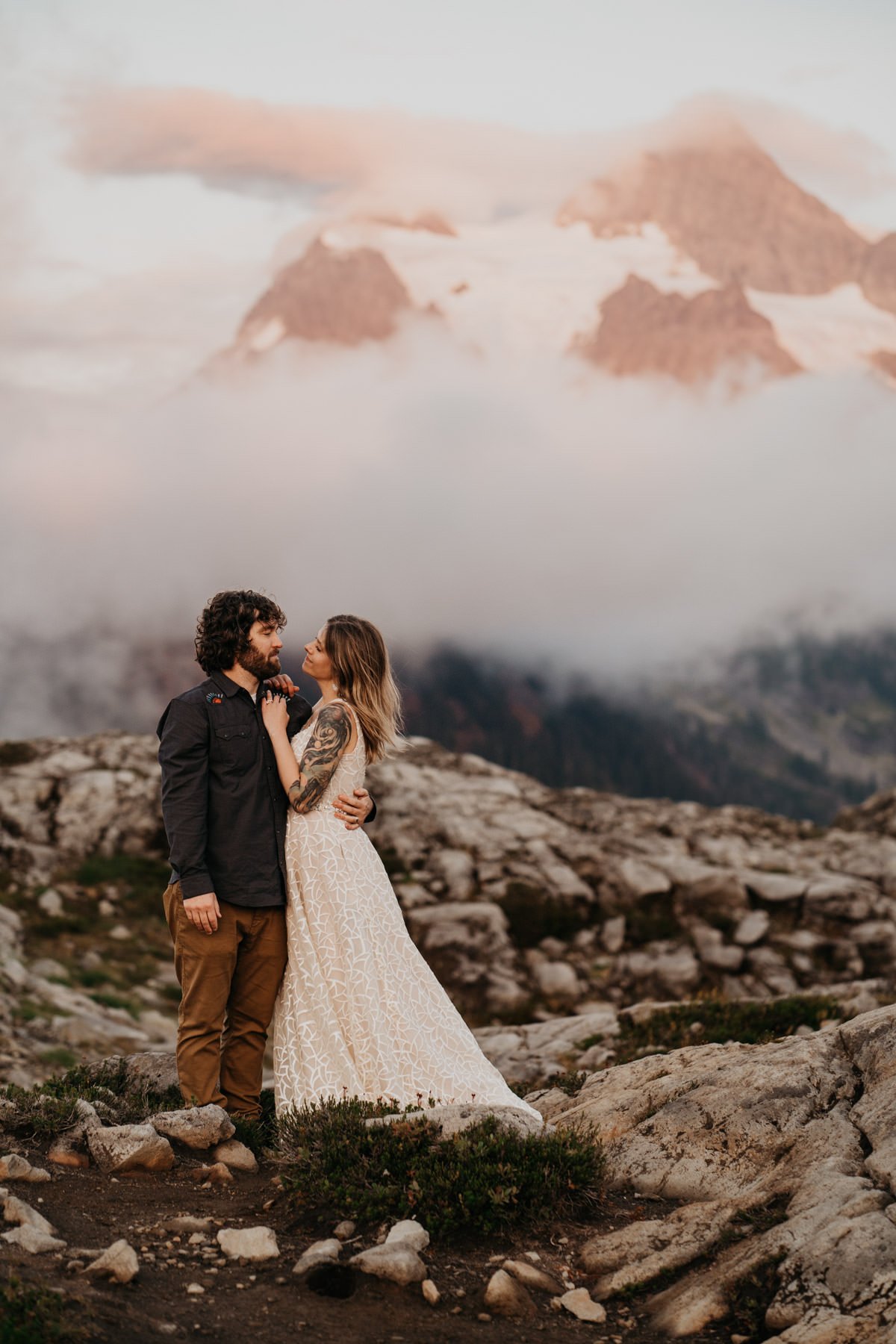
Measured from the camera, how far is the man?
8367mm

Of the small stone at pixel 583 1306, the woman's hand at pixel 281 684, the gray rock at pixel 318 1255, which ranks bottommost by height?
the small stone at pixel 583 1306

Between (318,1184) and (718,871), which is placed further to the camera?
(718,871)

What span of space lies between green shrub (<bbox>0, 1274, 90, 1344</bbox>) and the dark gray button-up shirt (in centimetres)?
338

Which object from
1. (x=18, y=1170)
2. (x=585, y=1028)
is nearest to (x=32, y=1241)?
(x=18, y=1170)

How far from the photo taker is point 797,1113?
751 centimetres

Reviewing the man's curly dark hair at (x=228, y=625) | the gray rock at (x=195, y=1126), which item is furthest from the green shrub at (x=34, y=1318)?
the man's curly dark hair at (x=228, y=625)

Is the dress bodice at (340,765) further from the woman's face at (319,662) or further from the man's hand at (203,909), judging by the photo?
the man's hand at (203,909)

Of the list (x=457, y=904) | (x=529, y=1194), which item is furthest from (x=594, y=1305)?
(x=457, y=904)

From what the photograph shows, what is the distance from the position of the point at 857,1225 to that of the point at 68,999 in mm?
15121

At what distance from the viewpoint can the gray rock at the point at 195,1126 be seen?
7.86m

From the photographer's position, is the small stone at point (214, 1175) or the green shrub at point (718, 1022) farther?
the green shrub at point (718, 1022)

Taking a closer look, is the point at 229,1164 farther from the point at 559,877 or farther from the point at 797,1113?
the point at 559,877

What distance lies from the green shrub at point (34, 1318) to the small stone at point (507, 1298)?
6.89 ft

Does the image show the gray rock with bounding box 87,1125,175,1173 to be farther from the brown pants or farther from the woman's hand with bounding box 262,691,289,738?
the woman's hand with bounding box 262,691,289,738
